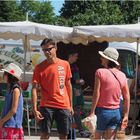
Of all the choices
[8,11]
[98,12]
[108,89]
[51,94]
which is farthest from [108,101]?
[8,11]

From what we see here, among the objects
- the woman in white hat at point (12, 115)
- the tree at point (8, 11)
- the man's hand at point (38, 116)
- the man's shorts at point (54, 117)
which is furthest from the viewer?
the tree at point (8, 11)

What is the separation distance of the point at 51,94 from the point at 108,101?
894 millimetres

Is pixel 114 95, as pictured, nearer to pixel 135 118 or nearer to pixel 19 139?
pixel 19 139

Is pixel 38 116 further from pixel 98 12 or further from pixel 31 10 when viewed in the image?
pixel 31 10

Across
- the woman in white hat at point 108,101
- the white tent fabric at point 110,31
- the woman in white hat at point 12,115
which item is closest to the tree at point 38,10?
the white tent fabric at point 110,31

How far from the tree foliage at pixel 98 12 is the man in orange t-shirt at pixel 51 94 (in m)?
27.8

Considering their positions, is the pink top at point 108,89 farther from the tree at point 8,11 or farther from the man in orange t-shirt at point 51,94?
the tree at point 8,11

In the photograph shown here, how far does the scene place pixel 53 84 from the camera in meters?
6.71

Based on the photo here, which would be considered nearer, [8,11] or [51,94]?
[51,94]

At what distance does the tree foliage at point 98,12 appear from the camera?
34.8 m

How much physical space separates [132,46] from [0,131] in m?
8.10

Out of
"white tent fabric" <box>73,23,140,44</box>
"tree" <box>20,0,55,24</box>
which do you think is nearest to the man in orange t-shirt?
"white tent fabric" <box>73,23,140,44</box>

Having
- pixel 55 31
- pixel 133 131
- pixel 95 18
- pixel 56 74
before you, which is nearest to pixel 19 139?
pixel 56 74

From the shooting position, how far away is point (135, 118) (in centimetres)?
1092
